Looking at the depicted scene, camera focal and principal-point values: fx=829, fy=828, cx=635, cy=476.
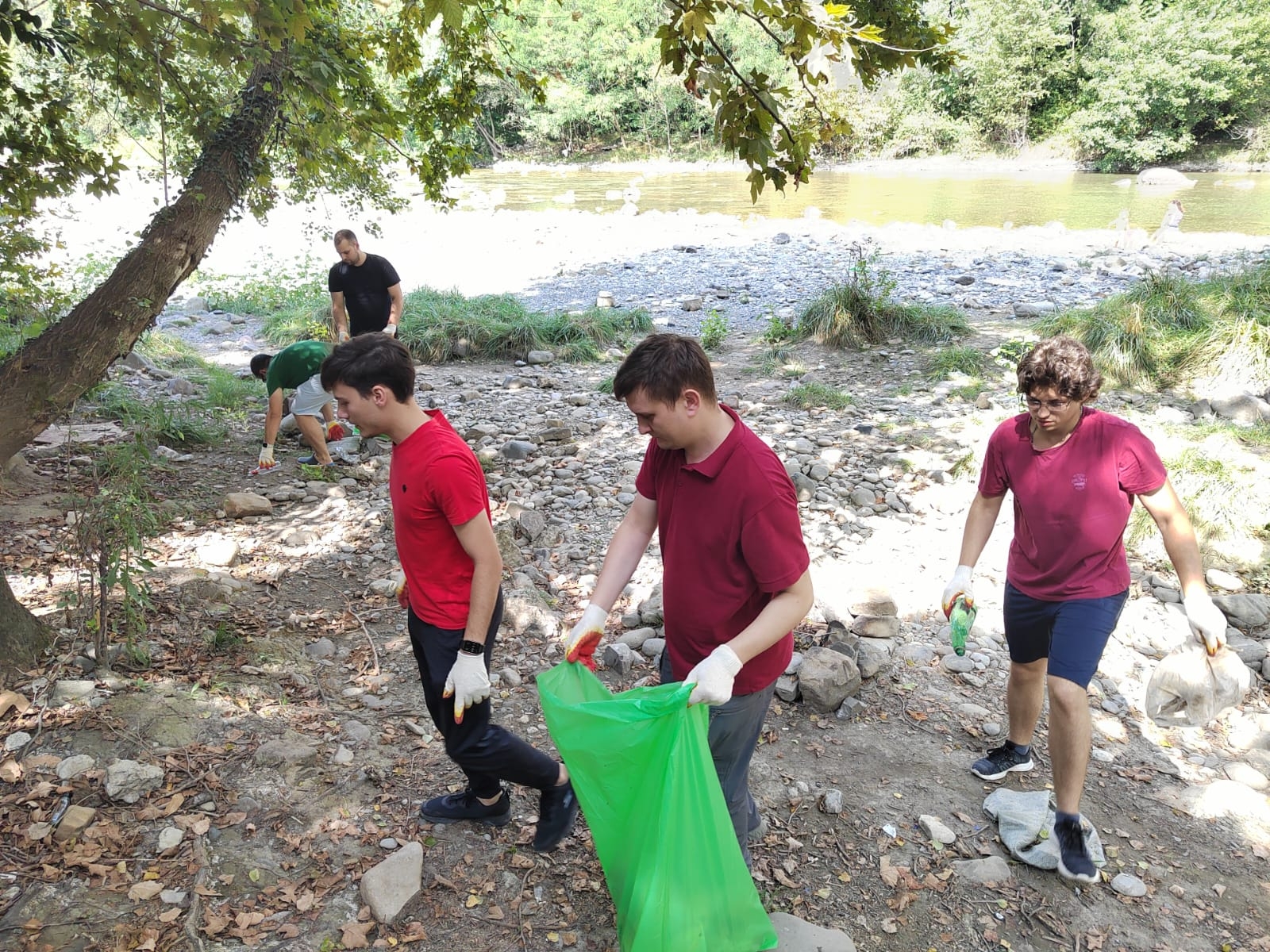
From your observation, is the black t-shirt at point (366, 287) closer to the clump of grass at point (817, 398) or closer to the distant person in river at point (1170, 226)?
the clump of grass at point (817, 398)

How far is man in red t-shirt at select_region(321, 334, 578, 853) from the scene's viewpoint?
215 cm

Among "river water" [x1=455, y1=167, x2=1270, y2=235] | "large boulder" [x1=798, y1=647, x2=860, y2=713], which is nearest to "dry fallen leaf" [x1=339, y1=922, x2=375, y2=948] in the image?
"large boulder" [x1=798, y1=647, x2=860, y2=713]

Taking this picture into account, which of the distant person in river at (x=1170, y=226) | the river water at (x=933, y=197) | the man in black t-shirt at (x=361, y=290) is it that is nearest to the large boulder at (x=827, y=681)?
the man in black t-shirt at (x=361, y=290)

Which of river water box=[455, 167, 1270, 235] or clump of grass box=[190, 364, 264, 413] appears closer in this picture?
clump of grass box=[190, 364, 264, 413]

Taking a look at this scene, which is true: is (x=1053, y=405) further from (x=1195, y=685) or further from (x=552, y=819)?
(x=552, y=819)

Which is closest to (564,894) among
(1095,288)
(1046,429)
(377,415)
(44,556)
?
(377,415)

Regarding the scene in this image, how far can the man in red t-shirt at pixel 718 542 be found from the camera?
6.04 ft

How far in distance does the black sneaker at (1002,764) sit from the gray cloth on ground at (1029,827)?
9cm

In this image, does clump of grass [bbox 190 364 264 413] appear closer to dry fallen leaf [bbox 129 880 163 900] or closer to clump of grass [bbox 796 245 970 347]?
dry fallen leaf [bbox 129 880 163 900]

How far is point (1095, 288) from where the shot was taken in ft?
35.8

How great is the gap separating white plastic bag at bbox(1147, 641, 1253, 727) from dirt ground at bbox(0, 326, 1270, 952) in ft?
1.55

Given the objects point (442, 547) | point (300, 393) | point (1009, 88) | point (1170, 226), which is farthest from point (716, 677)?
point (1009, 88)

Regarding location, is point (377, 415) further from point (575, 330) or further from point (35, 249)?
→ point (575, 330)

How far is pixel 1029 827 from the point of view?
8.64ft
